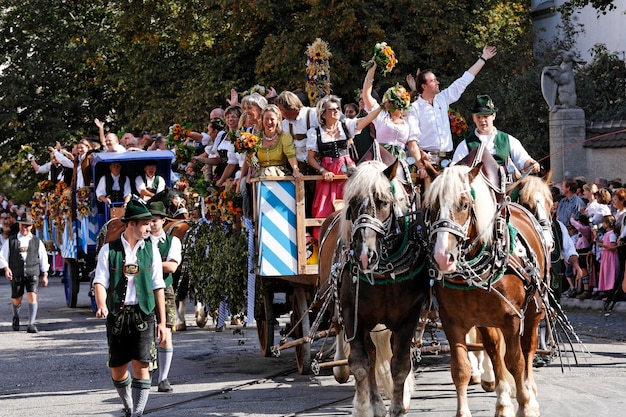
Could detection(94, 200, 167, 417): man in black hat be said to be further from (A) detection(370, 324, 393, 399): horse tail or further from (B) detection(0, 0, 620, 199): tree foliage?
(B) detection(0, 0, 620, 199): tree foliage

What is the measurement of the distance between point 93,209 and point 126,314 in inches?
389

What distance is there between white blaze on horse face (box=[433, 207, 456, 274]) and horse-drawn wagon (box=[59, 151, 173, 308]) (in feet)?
31.0

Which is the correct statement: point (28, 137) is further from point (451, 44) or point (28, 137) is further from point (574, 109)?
point (574, 109)

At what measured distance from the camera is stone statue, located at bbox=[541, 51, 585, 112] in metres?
24.7

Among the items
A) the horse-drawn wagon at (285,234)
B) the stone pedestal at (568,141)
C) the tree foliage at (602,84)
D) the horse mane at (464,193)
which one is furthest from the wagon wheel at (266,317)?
the tree foliage at (602,84)

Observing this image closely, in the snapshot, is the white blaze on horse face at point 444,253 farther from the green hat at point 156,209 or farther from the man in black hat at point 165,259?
the green hat at point 156,209

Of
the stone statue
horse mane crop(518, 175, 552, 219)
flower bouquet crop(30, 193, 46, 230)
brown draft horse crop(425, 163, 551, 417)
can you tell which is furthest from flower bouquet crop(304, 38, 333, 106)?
the stone statue

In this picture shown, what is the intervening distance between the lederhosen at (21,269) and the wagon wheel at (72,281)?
2258mm

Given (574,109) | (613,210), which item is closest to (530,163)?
(613,210)

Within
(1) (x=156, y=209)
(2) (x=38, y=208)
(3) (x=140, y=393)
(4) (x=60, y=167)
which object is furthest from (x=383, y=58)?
(2) (x=38, y=208)

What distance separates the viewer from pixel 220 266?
11.8 metres

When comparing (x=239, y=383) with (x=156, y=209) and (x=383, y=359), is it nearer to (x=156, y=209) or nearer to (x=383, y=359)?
(x=383, y=359)

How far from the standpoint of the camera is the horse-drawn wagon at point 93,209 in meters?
17.3

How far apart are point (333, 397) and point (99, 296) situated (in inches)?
96.5
